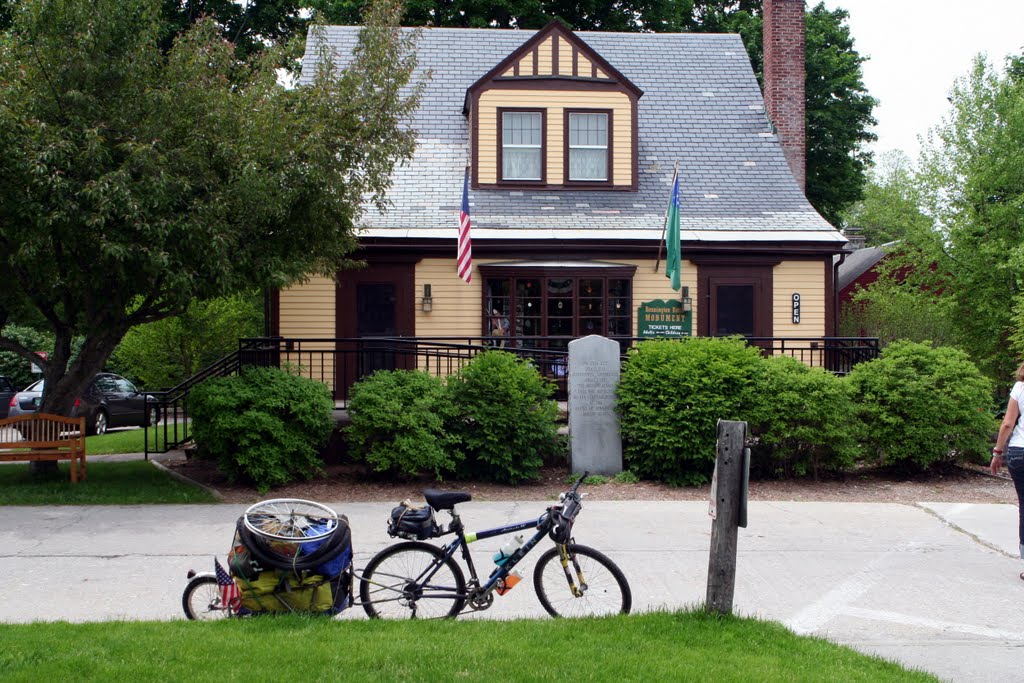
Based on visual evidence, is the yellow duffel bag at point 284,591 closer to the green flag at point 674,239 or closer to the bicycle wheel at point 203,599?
the bicycle wheel at point 203,599

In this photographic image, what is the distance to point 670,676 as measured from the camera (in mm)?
4980

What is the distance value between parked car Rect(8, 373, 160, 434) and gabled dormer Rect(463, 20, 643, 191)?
10.4 m

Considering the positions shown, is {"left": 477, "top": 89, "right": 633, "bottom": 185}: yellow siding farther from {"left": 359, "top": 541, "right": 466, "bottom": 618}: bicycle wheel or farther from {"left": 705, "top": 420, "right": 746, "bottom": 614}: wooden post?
{"left": 705, "top": 420, "right": 746, "bottom": 614}: wooden post

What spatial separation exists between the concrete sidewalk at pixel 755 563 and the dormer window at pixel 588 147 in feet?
29.4

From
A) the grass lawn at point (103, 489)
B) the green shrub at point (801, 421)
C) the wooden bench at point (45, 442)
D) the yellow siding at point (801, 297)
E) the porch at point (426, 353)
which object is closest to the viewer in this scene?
the grass lawn at point (103, 489)

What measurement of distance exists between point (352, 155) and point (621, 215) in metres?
6.81

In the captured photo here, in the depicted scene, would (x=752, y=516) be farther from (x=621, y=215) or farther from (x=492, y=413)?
(x=621, y=215)

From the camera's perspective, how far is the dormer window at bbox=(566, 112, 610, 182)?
18656 mm

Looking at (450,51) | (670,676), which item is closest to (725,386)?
(670,676)

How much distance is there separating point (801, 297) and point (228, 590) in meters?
14.0

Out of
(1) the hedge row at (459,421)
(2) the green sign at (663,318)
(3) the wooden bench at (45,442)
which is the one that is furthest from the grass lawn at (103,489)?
(2) the green sign at (663,318)

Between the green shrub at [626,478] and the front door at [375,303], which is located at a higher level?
the front door at [375,303]

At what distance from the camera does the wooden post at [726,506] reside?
601cm

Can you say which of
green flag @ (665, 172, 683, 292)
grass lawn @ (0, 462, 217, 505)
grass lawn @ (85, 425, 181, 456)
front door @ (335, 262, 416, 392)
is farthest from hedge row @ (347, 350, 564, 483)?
grass lawn @ (85, 425, 181, 456)
